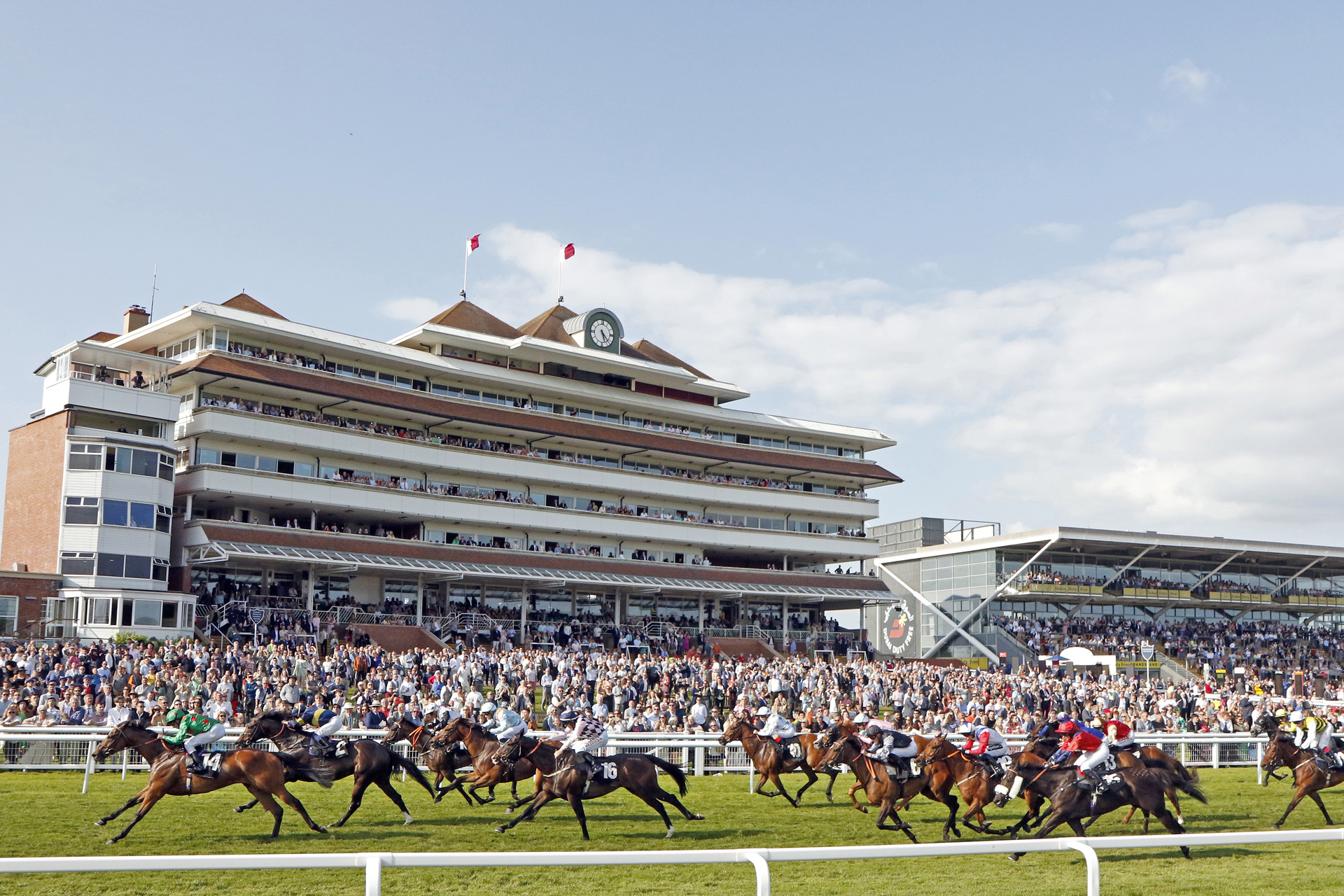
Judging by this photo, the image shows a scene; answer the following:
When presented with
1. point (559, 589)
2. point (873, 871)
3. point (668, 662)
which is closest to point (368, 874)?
point (873, 871)

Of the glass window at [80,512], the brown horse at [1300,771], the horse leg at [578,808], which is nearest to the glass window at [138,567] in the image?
the glass window at [80,512]

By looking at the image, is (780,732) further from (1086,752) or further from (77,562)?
(77,562)

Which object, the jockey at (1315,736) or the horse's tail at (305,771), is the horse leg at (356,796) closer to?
the horse's tail at (305,771)

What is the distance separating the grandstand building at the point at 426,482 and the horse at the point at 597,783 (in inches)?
888

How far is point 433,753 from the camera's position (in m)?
13.4

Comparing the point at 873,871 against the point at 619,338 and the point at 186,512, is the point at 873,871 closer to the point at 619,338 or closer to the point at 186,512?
the point at 186,512

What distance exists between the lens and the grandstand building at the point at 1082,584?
1934 inches

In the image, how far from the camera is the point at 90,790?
46.4 ft

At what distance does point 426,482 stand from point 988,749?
107ft

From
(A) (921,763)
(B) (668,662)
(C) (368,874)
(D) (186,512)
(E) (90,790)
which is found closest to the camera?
(C) (368,874)

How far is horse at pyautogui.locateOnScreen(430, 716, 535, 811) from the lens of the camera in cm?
1249

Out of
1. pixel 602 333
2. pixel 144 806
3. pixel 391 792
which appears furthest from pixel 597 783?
pixel 602 333

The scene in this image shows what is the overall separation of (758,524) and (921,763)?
39.5 metres

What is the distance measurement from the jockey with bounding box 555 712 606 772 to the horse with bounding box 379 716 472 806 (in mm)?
1696
